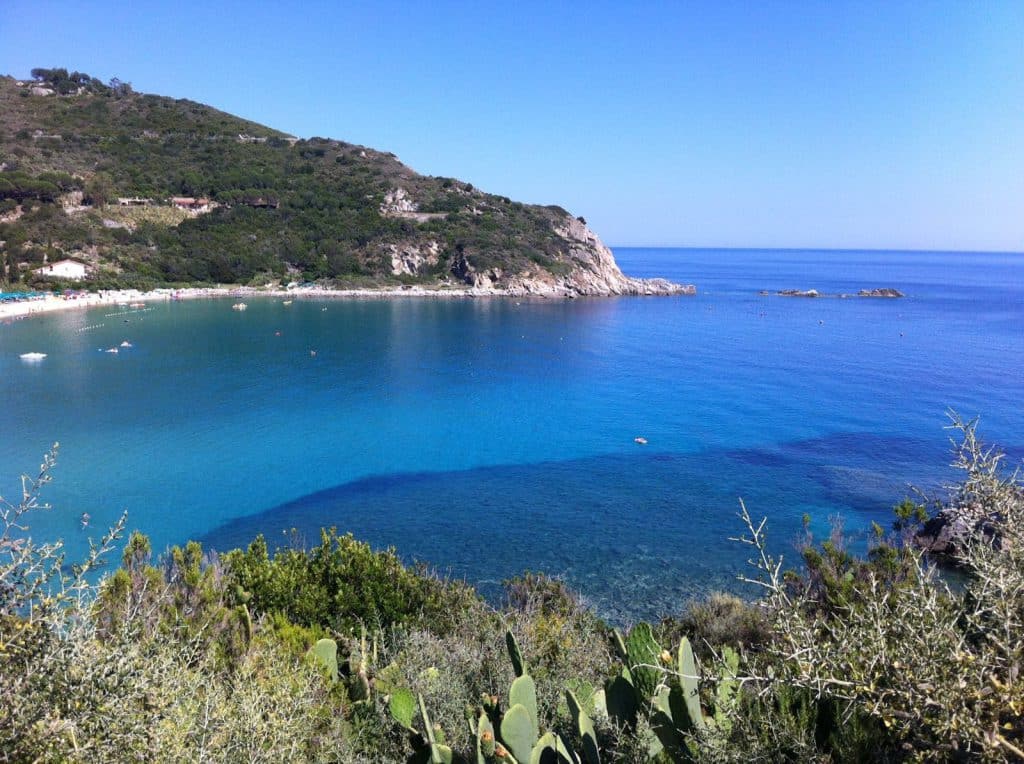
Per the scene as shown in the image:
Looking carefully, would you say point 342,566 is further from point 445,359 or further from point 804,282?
point 804,282

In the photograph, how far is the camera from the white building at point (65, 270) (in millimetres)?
60156

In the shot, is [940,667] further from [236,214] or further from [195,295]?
[236,214]

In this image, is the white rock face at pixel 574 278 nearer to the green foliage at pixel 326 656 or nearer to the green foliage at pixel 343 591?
the green foliage at pixel 343 591

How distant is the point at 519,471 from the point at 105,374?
24.9 meters

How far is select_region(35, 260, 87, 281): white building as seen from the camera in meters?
60.2

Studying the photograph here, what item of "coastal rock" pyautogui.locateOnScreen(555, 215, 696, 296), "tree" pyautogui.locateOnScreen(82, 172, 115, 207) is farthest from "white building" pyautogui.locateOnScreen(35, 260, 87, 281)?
"coastal rock" pyautogui.locateOnScreen(555, 215, 696, 296)

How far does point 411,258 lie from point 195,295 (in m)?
24.8

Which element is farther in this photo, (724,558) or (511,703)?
(724,558)

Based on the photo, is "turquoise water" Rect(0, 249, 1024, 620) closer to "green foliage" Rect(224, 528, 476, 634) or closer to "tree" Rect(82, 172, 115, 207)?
"green foliage" Rect(224, 528, 476, 634)

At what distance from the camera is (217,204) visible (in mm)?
78062

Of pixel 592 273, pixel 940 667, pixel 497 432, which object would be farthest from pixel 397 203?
pixel 940 667

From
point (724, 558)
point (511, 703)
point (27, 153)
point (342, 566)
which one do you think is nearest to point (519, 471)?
point (724, 558)

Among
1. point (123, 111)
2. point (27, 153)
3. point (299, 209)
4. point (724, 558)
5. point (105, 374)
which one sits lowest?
point (724, 558)

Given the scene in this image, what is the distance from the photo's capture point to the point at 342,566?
10.0 metres
